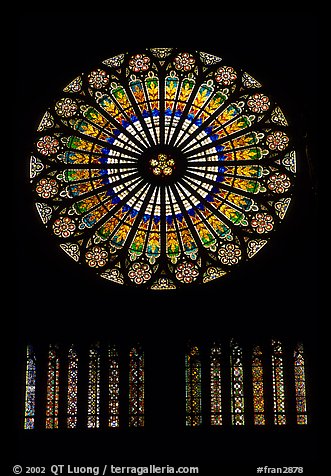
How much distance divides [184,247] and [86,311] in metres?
2.53

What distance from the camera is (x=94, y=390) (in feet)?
70.3

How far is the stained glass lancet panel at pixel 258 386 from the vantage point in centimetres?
2114

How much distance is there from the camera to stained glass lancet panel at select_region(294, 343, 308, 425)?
21109 mm

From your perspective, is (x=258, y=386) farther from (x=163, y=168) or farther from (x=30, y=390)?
(x=163, y=168)

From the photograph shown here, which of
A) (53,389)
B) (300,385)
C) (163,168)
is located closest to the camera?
(300,385)

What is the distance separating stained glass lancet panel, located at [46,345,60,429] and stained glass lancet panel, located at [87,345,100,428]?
2.09ft

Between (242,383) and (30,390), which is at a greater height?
(242,383)

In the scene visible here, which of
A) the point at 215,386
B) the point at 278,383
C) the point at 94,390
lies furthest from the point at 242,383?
the point at 94,390

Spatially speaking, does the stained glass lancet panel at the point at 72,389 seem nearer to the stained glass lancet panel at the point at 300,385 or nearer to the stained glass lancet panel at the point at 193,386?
the stained glass lancet panel at the point at 193,386

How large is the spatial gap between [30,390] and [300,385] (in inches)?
212

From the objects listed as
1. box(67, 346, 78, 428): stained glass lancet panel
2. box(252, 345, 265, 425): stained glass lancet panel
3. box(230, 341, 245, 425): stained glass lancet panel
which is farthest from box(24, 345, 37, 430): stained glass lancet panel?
box(252, 345, 265, 425): stained glass lancet panel

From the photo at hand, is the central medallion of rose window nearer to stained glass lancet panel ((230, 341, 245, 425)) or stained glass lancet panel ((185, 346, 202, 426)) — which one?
stained glass lancet panel ((185, 346, 202, 426))

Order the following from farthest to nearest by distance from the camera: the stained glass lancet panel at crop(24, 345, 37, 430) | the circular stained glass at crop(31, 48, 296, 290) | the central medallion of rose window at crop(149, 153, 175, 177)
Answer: the central medallion of rose window at crop(149, 153, 175, 177), the circular stained glass at crop(31, 48, 296, 290), the stained glass lancet panel at crop(24, 345, 37, 430)
